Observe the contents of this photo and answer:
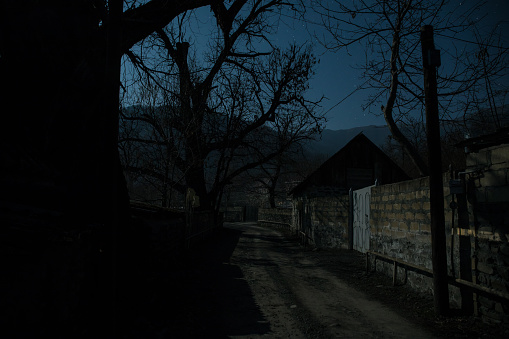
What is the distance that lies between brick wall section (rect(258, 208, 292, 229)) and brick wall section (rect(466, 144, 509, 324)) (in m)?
21.8

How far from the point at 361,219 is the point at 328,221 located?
3319mm

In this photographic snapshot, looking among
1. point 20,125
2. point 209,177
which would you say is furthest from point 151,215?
point 209,177

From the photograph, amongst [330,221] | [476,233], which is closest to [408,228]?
[476,233]

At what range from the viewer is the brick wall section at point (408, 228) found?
234 inches

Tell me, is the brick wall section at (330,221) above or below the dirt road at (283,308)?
above

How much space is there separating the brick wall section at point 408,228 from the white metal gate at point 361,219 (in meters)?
1.55

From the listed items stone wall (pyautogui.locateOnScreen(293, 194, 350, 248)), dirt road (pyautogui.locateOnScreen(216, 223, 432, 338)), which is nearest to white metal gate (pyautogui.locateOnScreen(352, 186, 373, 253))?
stone wall (pyautogui.locateOnScreen(293, 194, 350, 248))

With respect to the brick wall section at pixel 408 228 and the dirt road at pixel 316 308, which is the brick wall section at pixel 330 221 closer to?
the brick wall section at pixel 408 228

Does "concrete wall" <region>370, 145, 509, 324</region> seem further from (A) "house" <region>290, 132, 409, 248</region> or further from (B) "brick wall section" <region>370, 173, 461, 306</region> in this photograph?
(A) "house" <region>290, 132, 409, 248</region>

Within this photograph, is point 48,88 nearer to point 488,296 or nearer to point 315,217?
point 488,296

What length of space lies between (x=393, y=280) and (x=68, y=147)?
6.37 m

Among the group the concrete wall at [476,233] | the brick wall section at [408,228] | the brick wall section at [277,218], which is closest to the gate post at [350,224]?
the brick wall section at [408,228]

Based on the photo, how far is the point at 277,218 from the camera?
32.3 metres

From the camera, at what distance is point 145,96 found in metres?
11.2
